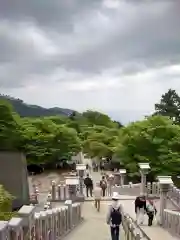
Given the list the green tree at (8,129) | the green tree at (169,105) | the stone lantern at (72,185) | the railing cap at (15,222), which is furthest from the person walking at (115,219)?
the green tree at (169,105)

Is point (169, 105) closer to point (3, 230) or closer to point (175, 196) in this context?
point (175, 196)

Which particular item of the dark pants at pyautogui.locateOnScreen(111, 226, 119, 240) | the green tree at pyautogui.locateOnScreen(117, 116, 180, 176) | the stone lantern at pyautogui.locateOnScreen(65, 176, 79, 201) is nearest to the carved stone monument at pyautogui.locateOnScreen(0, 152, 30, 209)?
the stone lantern at pyautogui.locateOnScreen(65, 176, 79, 201)

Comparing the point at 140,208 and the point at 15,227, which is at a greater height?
the point at 15,227

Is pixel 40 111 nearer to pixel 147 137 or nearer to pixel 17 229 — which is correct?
pixel 147 137

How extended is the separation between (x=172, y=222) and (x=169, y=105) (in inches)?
1829

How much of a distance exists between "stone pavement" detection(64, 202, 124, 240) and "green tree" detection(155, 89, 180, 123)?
1647 inches

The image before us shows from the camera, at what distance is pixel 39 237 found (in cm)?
821

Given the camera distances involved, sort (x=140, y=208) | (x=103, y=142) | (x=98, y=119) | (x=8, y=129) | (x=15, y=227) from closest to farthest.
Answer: (x=15, y=227), (x=140, y=208), (x=8, y=129), (x=103, y=142), (x=98, y=119)

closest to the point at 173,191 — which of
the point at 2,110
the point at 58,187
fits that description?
the point at 58,187

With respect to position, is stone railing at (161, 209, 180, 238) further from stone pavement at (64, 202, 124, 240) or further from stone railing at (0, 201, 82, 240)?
stone railing at (0, 201, 82, 240)

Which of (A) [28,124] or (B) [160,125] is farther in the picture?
(A) [28,124]

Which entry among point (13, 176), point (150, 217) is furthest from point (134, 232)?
point (13, 176)

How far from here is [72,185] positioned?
58.9 ft

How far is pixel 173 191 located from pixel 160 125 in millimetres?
12510
